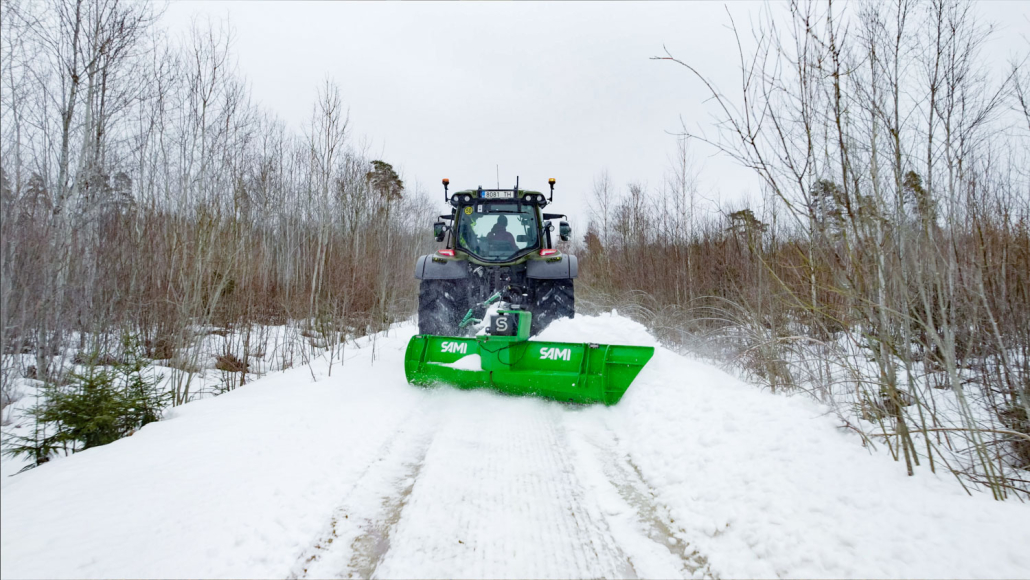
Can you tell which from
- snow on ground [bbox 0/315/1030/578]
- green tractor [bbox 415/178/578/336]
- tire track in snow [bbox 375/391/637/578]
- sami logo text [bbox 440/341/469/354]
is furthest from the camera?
green tractor [bbox 415/178/578/336]

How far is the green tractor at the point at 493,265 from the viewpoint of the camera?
6488mm

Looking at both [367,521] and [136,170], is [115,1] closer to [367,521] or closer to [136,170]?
[136,170]

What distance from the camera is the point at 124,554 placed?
1.80m

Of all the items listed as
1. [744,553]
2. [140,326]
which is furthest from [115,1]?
[744,553]

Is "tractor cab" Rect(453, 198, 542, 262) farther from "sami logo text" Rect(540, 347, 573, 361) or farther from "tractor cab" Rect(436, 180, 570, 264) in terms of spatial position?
"sami logo text" Rect(540, 347, 573, 361)

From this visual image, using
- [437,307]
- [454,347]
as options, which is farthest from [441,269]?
[454,347]

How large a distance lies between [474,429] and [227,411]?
206 centimetres

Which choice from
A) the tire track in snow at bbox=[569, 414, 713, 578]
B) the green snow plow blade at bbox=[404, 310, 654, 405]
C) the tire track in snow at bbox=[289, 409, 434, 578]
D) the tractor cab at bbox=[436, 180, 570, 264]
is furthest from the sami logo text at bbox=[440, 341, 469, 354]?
the tractor cab at bbox=[436, 180, 570, 264]

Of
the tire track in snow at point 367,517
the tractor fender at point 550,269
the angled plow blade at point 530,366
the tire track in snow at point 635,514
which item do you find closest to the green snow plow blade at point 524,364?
the angled plow blade at point 530,366

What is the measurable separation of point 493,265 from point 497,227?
657 mm

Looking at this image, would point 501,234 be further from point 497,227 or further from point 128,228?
point 128,228

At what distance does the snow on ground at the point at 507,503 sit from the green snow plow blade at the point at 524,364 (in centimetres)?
59

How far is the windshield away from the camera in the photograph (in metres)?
6.80

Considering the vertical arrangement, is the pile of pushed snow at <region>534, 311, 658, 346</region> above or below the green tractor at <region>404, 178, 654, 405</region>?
below
